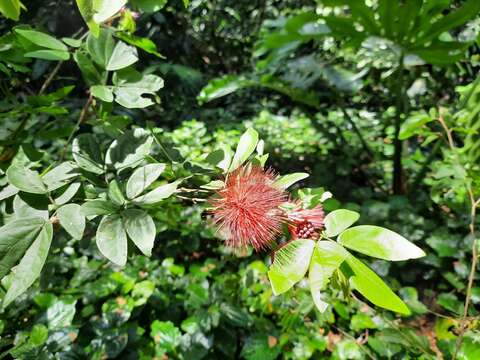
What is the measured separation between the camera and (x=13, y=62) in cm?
78

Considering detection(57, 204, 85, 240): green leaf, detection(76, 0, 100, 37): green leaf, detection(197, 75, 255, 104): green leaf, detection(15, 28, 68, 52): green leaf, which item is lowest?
detection(197, 75, 255, 104): green leaf

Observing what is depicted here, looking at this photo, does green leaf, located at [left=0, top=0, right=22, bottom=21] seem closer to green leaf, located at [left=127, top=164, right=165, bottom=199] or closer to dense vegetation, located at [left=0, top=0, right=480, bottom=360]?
dense vegetation, located at [left=0, top=0, right=480, bottom=360]

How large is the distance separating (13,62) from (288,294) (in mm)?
730

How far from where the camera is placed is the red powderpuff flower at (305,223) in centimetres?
49

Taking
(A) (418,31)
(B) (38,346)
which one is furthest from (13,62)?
(A) (418,31)

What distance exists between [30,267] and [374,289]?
1.33ft

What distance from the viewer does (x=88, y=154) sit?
669mm

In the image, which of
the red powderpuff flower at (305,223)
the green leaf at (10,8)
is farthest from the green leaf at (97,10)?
the red powderpuff flower at (305,223)

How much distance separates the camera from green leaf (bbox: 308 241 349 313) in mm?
403

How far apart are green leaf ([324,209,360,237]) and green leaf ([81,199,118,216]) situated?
11.2 inches

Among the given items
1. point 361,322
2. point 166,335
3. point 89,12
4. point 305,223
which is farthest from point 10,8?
point 361,322

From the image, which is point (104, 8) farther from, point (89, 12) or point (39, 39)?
point (39, 39)

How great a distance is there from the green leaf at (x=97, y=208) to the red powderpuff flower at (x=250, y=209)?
0.14 metres

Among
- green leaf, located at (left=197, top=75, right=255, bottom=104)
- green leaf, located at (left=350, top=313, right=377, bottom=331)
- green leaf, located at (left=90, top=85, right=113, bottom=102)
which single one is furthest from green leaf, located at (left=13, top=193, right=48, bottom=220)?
green leaf, located at (left=197, top=75, right=255, bottom=104)
